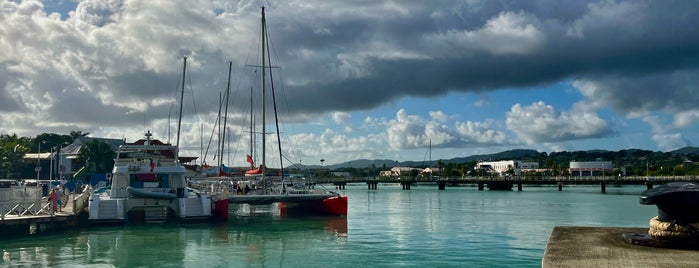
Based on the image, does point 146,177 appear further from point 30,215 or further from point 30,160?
point 30,160

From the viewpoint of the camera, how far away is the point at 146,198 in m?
41.8

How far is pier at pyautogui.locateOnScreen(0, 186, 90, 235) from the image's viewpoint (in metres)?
33.1

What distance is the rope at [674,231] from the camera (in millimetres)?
7672

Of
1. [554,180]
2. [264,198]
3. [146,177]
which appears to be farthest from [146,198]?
[554,180]

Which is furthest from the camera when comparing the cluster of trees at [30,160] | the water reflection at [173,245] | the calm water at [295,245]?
the cluster of trees at [30,160]

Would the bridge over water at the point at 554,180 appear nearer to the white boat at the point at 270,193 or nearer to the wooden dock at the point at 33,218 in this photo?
the white boat at the point at 270,193

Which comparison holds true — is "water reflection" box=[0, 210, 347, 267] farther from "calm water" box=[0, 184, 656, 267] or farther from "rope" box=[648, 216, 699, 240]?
"rope" box=[648, 216, 699, 240]

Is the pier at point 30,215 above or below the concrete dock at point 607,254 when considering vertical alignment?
below

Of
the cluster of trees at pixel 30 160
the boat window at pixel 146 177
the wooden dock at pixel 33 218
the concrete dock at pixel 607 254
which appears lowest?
the wooden dock at pixel 33 218

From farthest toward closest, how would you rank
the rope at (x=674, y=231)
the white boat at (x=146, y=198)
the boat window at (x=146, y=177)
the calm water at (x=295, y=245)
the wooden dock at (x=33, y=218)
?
the boat window at (x=146, y=177), the white boat at (x=146, y=198), the wooden dock at (x=33, y=218), the calm water at (x=295, y=245), the rope at (x=674, y=231)

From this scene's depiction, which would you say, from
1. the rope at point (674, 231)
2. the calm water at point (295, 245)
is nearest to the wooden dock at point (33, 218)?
the calm water at point (295, 245)

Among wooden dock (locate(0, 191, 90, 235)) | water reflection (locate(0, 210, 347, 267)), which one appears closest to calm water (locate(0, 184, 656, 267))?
water reflection (locate(0, 210, 347, 267))

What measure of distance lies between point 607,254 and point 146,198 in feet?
126

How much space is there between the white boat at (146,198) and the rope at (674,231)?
37298 millimetres
